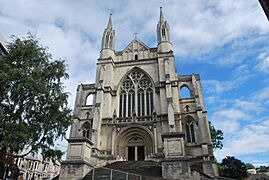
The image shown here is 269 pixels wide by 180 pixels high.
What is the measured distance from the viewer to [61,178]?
12.8 metres

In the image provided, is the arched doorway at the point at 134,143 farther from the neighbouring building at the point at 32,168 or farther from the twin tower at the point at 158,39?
the neighbouring building at the point at 32,168

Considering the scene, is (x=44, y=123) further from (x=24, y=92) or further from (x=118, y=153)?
(x=118, y=153)

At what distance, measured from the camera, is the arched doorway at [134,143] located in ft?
73.2

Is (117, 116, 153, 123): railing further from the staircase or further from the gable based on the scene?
the gable

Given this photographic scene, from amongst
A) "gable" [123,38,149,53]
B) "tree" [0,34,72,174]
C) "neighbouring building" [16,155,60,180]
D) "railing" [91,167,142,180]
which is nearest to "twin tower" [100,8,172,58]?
"gable" [123,38,149,53]

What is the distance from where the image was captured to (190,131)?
22.5 m

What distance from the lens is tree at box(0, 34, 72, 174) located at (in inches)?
440

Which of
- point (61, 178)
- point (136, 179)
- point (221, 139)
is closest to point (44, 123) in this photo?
point (61, 178)

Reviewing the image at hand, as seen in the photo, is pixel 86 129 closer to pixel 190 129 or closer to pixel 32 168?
pixel 190 129

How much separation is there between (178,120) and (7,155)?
1573cm

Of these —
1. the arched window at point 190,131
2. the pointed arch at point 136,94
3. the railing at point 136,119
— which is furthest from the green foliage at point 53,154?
the arched window at point 190,131

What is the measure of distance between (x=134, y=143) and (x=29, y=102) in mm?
13565

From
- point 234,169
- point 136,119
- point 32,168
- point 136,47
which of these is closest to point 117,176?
point 136,119

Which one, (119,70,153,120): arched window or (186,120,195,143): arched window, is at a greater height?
(119,70,153,120): arched window
